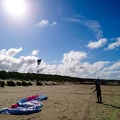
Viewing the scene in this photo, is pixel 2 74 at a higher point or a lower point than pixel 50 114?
higher

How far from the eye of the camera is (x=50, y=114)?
13625 mm

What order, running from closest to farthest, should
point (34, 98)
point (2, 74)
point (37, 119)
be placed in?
1. point (37, 119)
2. point (34, 98)
3. point (2, 74)

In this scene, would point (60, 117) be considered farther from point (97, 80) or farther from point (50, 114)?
point (97, 80)

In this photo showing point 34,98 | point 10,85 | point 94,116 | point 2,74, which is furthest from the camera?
point 2,74

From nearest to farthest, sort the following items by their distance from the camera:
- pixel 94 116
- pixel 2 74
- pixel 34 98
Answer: pixel 94 116 < pixel 34 98 < pixel 2 74

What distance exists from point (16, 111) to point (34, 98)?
6511 mm

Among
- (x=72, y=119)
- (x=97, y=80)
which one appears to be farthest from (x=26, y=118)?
(x=97, y=80)

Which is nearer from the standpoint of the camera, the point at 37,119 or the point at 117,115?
the point at 37,119

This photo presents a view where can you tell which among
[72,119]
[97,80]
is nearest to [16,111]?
[72,119]

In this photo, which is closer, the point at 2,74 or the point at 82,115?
the point at 82,115

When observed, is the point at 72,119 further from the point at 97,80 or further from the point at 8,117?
the point at 97,80

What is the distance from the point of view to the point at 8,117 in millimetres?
12539

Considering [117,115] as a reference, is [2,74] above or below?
above

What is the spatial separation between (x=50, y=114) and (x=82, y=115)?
6.46 feet
